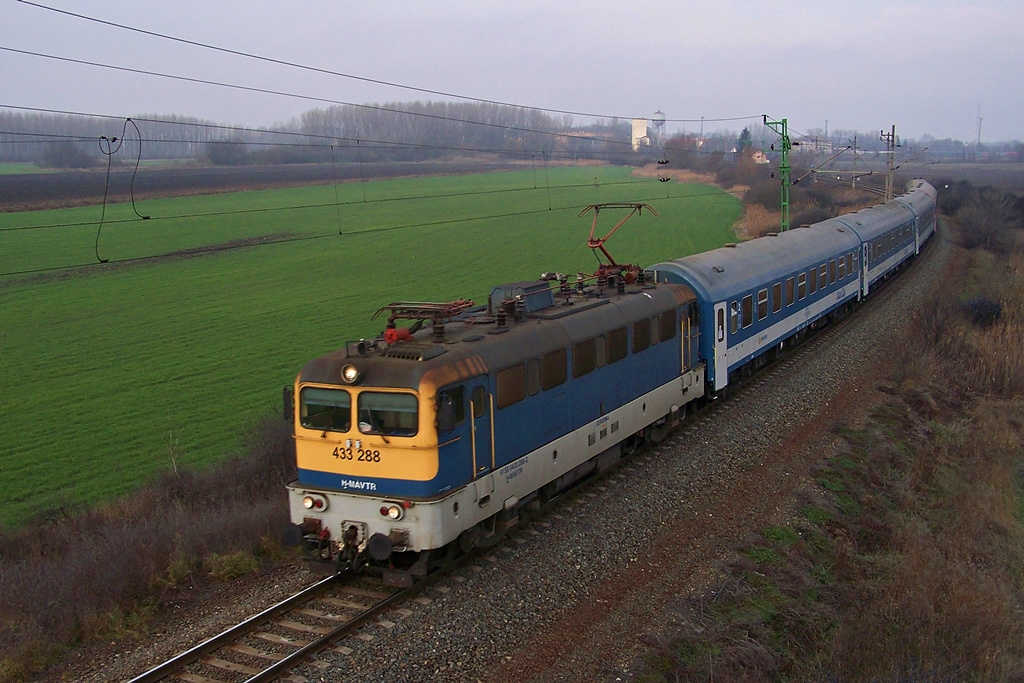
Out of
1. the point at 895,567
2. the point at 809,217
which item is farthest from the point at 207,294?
the point at 809,217

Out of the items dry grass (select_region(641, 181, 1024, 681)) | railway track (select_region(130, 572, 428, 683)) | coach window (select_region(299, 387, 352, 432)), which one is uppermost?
coach window (select_region(299, 387, 352, 432))

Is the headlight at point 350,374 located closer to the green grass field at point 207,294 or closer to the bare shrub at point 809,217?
the green grass field at point 207,294

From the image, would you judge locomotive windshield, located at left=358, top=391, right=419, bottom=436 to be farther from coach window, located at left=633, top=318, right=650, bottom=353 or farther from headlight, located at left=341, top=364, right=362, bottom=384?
coach window, located at left=633, top=318, right=650, bottom=353

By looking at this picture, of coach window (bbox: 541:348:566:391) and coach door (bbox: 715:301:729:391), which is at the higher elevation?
coach window (bbox: 541:348:566:391)

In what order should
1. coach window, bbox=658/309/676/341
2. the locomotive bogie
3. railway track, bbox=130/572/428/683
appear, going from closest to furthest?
railway track, bbox=130/572/428/683
the locomotive bogie
coach window, bbox=658/309/676/341

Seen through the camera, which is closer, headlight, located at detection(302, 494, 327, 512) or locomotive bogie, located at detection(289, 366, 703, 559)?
locomotive bogie, located at detection(289, 366, 703, 559)

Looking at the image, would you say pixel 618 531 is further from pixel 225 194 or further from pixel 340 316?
pixel 225 194

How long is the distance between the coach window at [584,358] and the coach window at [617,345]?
0.54 meters

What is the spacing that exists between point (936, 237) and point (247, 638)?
55140 millimetres

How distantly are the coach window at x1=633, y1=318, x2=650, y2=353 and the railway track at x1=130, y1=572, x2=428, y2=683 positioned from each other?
598cm

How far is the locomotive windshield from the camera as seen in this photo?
10.6 metres

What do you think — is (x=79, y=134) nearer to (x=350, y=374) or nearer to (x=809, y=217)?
(x=350, y=374)

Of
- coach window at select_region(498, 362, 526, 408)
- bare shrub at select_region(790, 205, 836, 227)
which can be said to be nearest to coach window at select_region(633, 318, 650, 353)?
coach window at select_region(498, 362, 526, 408)

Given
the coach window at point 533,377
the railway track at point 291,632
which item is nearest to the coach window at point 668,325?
the coach window at point 533,377
